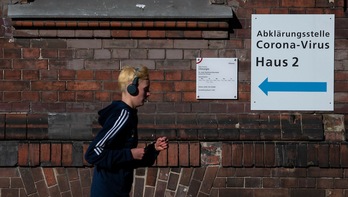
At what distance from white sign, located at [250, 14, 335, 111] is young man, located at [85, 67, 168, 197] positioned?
250cm

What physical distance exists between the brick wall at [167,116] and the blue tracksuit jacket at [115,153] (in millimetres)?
2182

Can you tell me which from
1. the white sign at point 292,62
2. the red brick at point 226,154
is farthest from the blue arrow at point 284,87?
the red brick at point 226,154

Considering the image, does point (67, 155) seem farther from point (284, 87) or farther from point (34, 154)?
point (284, 87)

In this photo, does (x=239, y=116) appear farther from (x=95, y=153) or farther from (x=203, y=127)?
(x=95, y=153)

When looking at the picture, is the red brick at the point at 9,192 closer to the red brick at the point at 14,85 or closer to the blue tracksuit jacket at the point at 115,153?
the red brick at the point at 14,85

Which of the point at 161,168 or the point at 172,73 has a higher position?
the point at 172,73

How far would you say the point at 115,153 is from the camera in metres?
4.87

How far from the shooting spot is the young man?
4867 millimetres

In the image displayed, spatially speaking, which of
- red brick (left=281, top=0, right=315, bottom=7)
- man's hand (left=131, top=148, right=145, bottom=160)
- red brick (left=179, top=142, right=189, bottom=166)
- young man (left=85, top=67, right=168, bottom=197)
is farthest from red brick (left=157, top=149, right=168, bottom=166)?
man's hand (left=131, top=148, right=145, bottom=160)

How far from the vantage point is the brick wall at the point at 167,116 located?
7.21m

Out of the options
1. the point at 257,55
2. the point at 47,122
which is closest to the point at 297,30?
the point at 257,55

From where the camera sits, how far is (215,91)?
732cm

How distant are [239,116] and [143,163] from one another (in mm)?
2419

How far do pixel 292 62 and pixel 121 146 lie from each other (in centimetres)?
289
